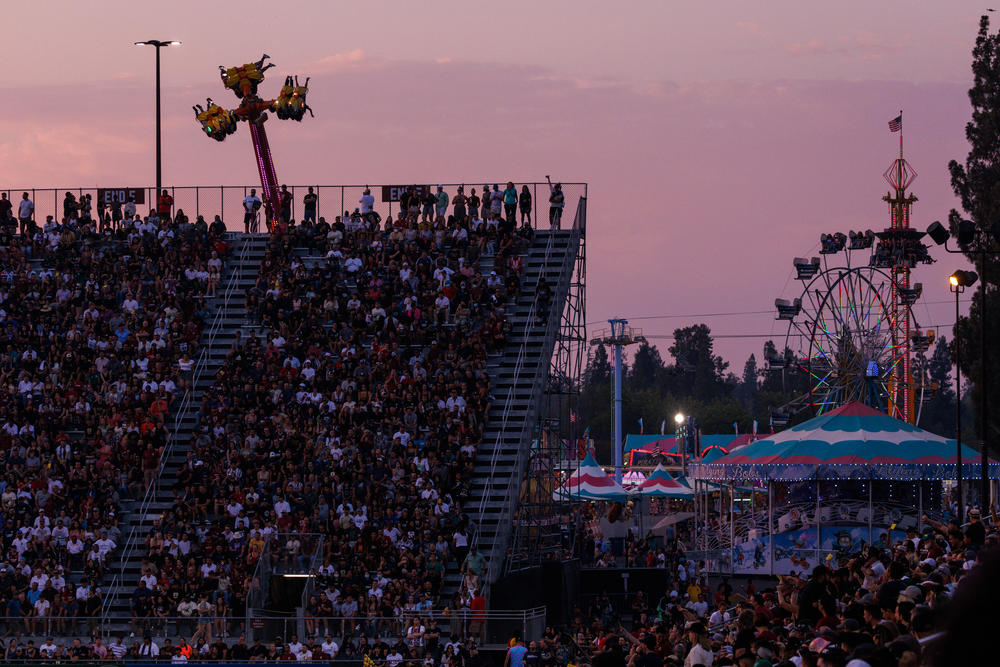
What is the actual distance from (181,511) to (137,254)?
11.2 metres

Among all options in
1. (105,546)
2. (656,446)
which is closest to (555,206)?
(105,546)

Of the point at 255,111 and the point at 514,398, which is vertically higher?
the point at 255,111

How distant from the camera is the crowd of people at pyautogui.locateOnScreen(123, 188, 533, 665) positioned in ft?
95.9

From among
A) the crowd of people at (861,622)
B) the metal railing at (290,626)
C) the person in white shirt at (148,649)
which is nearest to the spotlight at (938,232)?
the crowd of people at (861,622)

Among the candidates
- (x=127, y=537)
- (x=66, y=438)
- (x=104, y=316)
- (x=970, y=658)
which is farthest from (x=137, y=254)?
(x=970, y=658)

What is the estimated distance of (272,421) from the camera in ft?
112

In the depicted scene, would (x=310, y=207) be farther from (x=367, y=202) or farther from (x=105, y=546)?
(x=105, y=546)

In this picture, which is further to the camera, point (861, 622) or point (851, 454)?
point (851, 454)

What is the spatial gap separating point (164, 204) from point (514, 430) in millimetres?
14513

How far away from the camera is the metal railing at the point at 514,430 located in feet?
103

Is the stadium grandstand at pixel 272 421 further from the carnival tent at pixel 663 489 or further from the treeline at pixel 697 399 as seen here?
the treeline at pixel 697 399

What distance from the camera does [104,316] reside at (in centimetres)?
3788

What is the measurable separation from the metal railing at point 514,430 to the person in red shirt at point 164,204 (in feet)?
38.4

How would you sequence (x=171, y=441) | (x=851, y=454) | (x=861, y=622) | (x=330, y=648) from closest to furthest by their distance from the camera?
(x=861, y=622) < (x=330, y=648) < (x=171, y=441) < (x=851, y=454)
